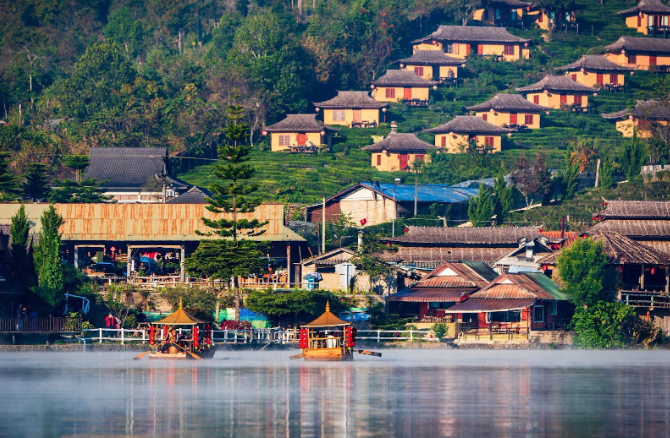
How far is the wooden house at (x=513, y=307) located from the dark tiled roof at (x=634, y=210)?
358 inches

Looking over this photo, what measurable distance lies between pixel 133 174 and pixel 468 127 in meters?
30.5

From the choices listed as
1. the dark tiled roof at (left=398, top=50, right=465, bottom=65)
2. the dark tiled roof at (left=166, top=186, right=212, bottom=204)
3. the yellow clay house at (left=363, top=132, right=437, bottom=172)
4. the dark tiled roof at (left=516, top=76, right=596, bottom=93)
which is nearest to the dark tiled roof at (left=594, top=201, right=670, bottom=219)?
the dark tiled roof at (left=166, top=186, right=212, bottom=204)

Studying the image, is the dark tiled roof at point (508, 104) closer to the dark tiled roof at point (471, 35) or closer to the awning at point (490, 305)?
the dark tiled roof at point (471, 35)

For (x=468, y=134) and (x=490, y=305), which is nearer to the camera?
(x=490, y=305)

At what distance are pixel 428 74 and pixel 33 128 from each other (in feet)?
124

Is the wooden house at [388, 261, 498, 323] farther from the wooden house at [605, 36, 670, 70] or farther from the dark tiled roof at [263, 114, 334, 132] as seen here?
the wooden house at [605, 36, 670, 70]

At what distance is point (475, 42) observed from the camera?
117250 millimetres

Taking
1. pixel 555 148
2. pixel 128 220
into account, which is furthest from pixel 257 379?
pixel 555 148

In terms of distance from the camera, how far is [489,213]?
7619 centimetres

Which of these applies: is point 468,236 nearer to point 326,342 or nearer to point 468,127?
point 326,342

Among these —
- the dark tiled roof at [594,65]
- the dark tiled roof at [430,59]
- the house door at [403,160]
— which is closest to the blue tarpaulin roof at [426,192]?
the house door at [403,160]

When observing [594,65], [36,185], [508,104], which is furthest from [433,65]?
[36,185]

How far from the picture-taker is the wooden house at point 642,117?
10156 centimetres

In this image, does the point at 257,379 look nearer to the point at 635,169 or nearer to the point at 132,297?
the point at 132,297
